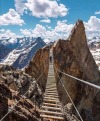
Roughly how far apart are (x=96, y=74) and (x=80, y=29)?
19673 mm

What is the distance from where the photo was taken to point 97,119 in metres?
84.4

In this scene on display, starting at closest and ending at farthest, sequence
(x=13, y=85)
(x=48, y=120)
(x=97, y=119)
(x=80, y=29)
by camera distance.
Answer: (x=48, y=120)
(x=13, y=85)
(x=80, y=29)
(x=97, y=119)

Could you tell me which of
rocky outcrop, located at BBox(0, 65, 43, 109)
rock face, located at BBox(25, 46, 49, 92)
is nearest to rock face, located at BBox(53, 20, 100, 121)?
rock face, located at BBox(25, 46, 49, 92)

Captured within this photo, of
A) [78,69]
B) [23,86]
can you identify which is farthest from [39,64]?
[23,86]

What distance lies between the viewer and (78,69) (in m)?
70.2

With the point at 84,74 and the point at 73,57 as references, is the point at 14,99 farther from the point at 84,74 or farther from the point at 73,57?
the point at 84,74

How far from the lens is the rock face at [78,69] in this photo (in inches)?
2450

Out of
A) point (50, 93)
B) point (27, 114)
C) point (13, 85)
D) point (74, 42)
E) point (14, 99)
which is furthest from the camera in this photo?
point (74, 42)

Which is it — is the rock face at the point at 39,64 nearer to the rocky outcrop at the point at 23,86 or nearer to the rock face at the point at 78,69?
the rock face at the point at 78,69

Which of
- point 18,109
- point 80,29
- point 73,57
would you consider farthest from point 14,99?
point 80,29

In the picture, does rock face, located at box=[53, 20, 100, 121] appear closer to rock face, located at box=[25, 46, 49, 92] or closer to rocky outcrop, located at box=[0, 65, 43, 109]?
rock face, located at box=[25, 46, 49, 92]

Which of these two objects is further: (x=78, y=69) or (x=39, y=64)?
(x=78, y=69)

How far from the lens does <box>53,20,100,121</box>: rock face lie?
204ft

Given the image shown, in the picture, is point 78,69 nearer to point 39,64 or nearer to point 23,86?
point 39,64
